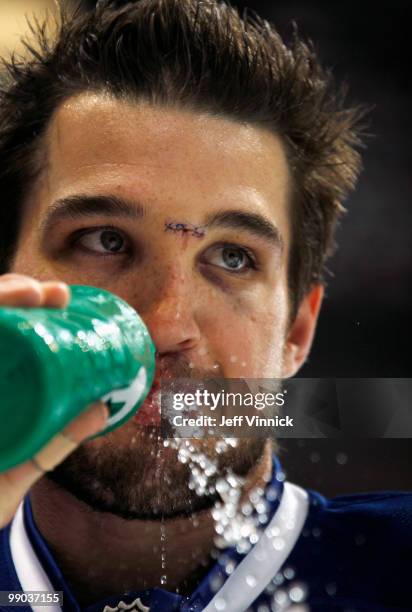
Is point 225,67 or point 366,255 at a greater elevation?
point 225,67

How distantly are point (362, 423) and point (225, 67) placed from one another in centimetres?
44

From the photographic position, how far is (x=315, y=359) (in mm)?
1085

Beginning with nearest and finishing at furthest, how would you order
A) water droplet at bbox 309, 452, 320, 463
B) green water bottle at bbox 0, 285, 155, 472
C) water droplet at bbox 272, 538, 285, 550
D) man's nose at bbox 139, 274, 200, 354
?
green water bottle at bbox 0, 285, 155, 472 < man's nose at bbox 139, 274, 200, 354 < water droplet at bbox 272, 538, 285, 550 < water droplet at bbox 309, 452, 320, 463

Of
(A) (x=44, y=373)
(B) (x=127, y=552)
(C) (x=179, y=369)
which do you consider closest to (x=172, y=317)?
(C) (x=179, y=369)

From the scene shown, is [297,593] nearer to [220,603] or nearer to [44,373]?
[220,603]

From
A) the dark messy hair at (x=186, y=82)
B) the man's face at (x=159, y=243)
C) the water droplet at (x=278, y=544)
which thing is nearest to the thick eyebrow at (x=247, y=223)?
the man's face at (x=159, y=243)

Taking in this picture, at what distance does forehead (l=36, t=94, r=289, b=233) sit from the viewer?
0.88 metres

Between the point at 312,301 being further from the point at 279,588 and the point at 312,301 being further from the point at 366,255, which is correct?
the point at 279,588

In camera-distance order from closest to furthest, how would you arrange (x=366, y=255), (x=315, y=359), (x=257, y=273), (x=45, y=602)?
(x=45, y=602) < (x=257, y=273) < (x=315, y=359) < (x=366, y=255)

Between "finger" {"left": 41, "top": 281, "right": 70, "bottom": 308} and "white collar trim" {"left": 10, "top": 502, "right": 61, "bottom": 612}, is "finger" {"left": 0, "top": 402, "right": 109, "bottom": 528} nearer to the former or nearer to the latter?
"finger" {"left": 41, "top": 281, "right": 70, "bottom": 308}

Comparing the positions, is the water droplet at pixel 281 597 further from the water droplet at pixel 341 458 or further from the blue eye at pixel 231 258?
the blue eye at pixel 231 258

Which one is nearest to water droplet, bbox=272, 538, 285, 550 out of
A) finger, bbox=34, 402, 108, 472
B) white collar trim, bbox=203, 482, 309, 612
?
white collar trim, bbox=203, 482, 309, 612

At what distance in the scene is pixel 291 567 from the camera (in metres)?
0.92

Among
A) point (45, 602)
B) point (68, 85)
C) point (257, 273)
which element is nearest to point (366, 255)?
point (257, 273)
